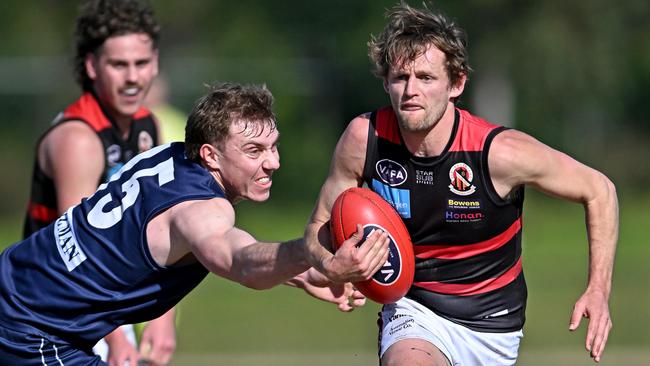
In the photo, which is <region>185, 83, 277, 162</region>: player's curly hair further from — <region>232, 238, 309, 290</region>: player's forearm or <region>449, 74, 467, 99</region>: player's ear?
<region>449, 74, 467, 99</region>: player's ear

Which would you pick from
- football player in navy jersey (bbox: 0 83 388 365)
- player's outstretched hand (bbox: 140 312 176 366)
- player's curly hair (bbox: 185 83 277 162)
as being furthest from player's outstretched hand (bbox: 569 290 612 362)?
player's outstretched hand (bbox: 140 312 176 366)

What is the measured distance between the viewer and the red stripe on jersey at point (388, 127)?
5.67 m

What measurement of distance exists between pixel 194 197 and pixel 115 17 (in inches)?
98.7

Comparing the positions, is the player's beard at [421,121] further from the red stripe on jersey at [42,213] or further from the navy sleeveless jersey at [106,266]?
the red stripe on jersey at [42,213]

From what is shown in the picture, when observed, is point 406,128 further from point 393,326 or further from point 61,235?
point 61,235

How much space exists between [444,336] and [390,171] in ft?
2.90

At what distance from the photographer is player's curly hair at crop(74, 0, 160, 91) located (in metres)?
6.65

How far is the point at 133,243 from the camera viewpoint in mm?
4633

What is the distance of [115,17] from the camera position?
263 inches

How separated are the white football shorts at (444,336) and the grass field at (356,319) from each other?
4.94 metres

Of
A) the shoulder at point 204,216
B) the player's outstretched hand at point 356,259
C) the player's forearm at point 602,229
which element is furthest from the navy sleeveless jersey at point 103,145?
the player's forearm at point 602,229

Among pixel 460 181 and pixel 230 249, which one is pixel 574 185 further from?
pixel 230 249

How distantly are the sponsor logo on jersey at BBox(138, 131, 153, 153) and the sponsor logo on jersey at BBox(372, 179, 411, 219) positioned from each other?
164 centimetres

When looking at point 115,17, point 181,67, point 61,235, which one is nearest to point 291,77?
point 181,67
